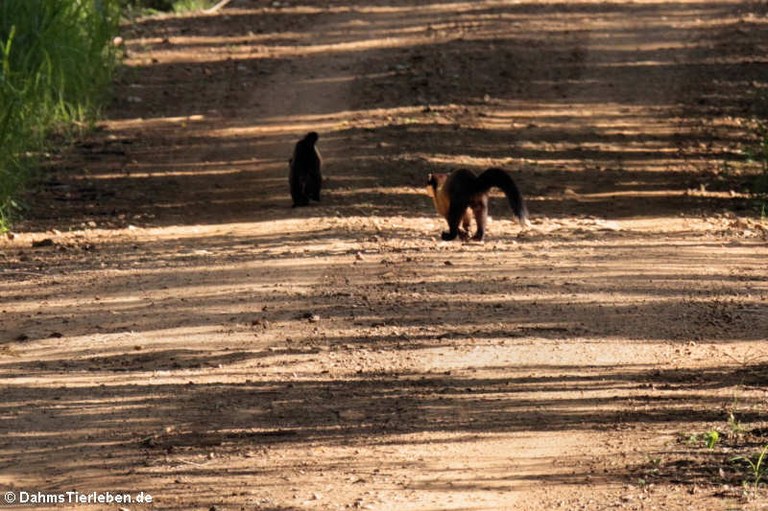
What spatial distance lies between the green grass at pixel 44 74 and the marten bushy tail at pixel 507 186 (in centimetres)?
413

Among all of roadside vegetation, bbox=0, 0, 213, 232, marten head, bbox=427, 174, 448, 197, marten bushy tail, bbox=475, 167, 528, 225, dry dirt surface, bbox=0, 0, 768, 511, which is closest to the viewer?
dry dirt surface, bbox=0, 0, 768, 511

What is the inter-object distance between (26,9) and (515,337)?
28.6 ft

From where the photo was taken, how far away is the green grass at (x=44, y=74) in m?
13.9

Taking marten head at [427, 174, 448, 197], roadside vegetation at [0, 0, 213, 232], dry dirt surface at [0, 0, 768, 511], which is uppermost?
roadside vegetation at [0, 0, 213, 232]

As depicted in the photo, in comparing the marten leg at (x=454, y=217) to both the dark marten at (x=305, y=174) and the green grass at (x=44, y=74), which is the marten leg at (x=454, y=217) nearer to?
the dark marten at (x=305, y=174)

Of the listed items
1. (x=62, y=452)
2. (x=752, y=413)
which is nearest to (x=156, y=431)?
(x=62, y=452)

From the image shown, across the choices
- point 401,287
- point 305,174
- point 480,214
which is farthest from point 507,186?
point 305,174

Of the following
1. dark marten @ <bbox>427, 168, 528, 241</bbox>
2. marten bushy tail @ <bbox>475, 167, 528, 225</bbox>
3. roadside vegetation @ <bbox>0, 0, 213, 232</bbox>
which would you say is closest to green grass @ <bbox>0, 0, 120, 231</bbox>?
roadside vegetation @ <bbox>0, 0, 213, 232</bbox>

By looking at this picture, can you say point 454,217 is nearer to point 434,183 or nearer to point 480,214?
point 480,214

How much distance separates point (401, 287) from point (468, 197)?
1.56m

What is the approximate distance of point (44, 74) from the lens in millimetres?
15586

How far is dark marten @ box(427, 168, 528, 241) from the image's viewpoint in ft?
35.2

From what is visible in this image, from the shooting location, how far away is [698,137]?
1584 cm

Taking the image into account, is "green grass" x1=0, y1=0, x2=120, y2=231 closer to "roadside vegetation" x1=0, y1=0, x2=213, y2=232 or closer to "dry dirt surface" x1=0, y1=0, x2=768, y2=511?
"roadside vegetation" x1=0, y1=0, x2=213, y2=232
